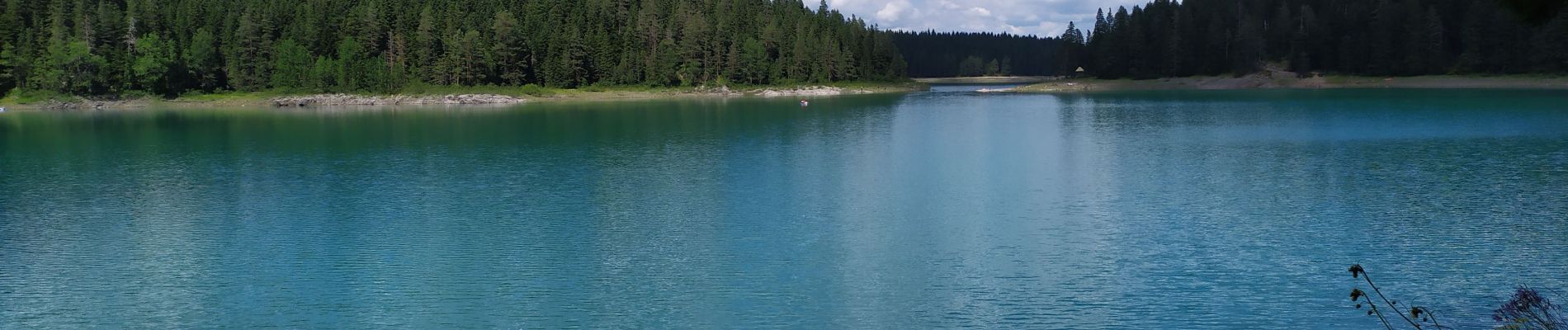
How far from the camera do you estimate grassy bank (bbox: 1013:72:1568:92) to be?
106812mm

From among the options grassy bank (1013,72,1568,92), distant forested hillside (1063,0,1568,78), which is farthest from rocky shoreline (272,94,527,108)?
distant forested hillside (1063,0,1568,78)

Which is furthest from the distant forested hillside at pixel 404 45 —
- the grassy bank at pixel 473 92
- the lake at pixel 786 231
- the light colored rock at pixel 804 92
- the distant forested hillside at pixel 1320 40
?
the lake at pixel 786 231

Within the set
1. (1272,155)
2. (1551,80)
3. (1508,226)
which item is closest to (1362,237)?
(1508,226)

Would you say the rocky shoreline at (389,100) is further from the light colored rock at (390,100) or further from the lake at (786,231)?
the lake at (786,231)

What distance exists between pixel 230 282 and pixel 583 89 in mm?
104392

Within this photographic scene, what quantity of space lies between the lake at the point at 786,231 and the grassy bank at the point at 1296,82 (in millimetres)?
66878

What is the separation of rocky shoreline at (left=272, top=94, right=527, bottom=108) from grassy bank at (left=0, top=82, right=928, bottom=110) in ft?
5.69

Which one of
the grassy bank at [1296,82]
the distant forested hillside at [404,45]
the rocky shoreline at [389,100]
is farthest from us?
the distant forested hillside at [404,45]

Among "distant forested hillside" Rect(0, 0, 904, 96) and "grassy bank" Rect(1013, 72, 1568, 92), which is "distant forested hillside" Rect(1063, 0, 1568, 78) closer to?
"grassy bank" Rect(1013, 72, 1568, 92)

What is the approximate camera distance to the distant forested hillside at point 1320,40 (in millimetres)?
112812

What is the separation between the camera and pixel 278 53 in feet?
379

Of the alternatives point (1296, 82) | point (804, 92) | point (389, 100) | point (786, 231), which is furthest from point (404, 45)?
point (786, 231)

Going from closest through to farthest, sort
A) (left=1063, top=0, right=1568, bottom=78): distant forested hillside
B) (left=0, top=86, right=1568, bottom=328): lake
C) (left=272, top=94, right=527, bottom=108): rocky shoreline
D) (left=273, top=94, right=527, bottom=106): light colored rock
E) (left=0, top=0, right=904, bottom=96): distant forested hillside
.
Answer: (left=0, top=86, right=1568, bottom=328): lake → (left=272, top=94, right=527, bottom=108): rocky shoreline → (left=273, top=94, right=527, bottom=106): light colored rock → (left=0, top=0, right=904, bottom=96): distant forested hillside → (left=1063, top=0, right=1568, bottom=78): distant forested hillside

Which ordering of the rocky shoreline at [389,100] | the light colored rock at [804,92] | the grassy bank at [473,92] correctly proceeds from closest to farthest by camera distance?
the grassy bank at [473,92], the rocky shoreline at [389,100], the light colored rock at [804,92]
